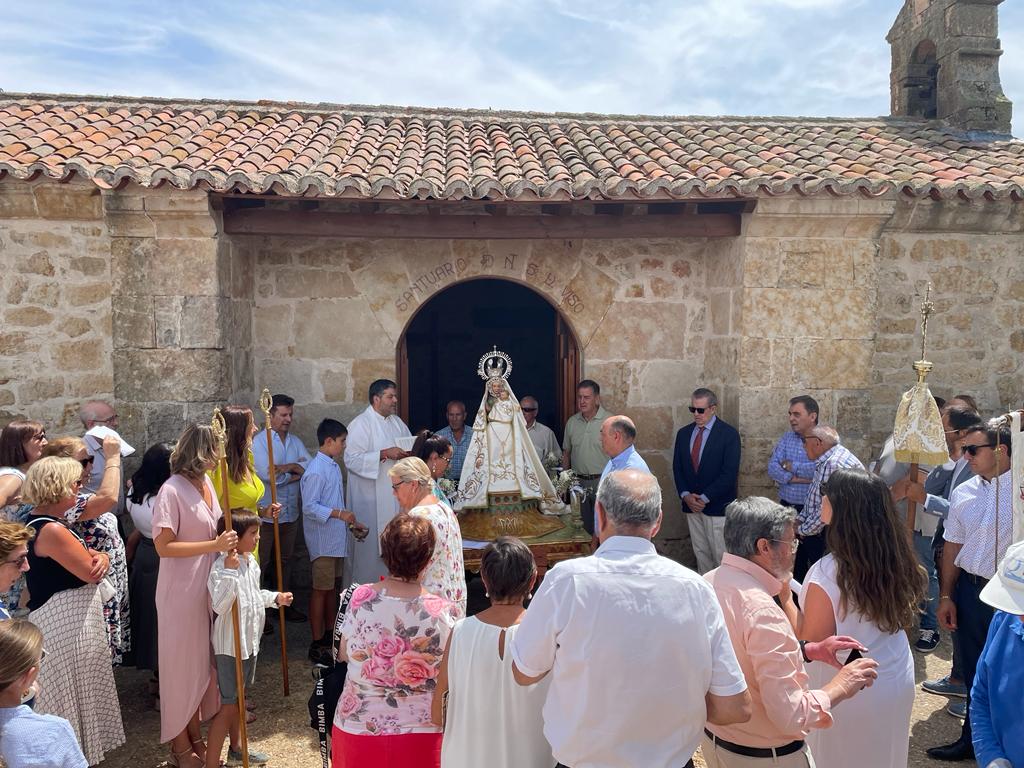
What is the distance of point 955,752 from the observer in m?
4.43

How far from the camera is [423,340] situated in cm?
1223

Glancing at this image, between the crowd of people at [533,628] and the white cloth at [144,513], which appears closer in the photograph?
the crowd of people at [533,628]

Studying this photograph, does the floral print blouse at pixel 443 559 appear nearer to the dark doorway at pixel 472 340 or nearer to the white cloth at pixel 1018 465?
the white cloth at pixel 1018 465

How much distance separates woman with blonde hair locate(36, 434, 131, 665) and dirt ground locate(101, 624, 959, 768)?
52 centimetres

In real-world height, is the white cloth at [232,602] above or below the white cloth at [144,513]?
below

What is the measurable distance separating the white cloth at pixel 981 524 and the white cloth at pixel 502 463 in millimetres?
2854

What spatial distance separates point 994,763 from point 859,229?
17.1 feet

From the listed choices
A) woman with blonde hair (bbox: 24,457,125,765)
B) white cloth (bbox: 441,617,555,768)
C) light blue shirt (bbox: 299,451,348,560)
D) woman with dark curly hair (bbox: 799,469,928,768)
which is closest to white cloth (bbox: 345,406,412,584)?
light blue shirt (bbox: 299,451,348,560)

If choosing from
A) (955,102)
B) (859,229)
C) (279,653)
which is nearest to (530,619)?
(279,653)

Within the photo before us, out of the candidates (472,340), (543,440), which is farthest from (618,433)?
(472,340)

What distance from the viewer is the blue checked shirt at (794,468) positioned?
6.49m

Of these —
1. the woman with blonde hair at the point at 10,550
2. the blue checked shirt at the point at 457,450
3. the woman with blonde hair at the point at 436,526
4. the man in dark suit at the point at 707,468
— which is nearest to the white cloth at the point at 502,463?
the blue checked shirt at the point at 457,450

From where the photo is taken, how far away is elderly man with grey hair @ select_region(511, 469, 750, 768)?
95.3 inches

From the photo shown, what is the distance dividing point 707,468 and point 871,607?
13.0 ft
